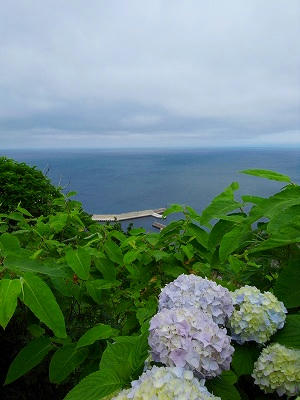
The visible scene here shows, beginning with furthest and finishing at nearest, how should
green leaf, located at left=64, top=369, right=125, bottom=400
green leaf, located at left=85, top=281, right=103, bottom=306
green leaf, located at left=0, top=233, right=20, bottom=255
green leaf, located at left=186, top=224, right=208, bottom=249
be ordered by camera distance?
green leaf, located at left=186, top=224, right=208, bottom=249 < green leaf, located at left=85, top=281, right=103, bottom=306 < green leaf, located at left=0, top=233, right=20, bottom=255 < green leaf, located at left=64, top=369, right=125, bottom=400

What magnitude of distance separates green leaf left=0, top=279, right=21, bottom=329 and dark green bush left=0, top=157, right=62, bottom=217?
8343mm

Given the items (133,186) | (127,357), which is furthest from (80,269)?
(133,186)

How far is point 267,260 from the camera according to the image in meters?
2.19

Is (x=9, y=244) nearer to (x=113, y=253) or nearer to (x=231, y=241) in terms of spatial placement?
(x=113, y=253)

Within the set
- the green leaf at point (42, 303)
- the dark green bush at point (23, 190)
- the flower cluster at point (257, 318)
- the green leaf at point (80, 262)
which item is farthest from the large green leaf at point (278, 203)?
the dark green bush at point (23, 190)

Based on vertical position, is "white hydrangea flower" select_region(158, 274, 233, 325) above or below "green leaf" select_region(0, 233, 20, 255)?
below

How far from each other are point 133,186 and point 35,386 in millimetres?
136596

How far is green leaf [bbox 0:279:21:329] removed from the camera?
57.1 inches

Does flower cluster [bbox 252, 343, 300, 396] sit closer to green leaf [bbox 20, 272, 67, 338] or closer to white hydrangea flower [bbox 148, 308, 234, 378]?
white hydrangea flower [bbox 148, 308, 234, 378]

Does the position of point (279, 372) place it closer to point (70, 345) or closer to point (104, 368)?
point (104, 368)

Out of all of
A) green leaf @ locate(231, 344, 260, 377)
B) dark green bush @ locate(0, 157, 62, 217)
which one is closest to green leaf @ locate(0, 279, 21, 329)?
green leaf @ locate(231, 344, 260, 377)

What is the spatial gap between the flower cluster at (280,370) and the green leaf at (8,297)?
0.99 meters

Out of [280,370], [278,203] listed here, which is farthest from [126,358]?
[278,203]

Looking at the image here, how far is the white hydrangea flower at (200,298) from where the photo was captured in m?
1.49
